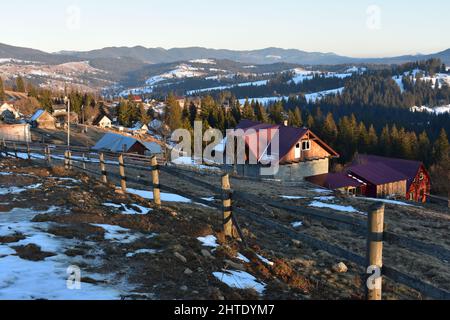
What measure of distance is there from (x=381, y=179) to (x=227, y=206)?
1748 inches

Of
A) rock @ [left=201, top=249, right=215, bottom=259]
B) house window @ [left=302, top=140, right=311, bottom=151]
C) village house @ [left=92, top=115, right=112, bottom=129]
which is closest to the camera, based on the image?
rock @ [left=201, top=249, right=215, bottom=259]

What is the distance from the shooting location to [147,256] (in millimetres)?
7500

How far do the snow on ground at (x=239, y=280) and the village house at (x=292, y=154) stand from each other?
37429 millimetres

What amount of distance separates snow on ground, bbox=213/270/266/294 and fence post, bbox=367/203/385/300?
70.1 inches

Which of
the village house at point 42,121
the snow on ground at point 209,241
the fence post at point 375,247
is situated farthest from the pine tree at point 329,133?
the fence post at point 375,247

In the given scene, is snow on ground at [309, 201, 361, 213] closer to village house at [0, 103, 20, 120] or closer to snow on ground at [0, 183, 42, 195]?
snow on ground at [0, 183, 42, 195]

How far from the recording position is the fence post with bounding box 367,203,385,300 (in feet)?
19.9

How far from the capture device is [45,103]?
113875 millimetres

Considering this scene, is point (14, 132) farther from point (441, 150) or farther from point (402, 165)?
point (441, 150)

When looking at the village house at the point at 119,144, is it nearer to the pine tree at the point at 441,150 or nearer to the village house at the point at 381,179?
the village house at the point at 381,179

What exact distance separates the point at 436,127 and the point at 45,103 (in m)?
120

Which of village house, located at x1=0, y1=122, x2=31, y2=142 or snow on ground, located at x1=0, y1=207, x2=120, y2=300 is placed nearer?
snow on ground, located at x1=0, y1=207, x2=120, y2=300

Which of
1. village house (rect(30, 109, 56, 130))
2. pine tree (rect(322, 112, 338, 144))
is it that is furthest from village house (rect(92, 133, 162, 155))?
pine tree (rect(322, 112, 338, 144))
